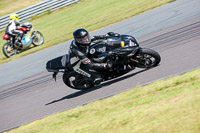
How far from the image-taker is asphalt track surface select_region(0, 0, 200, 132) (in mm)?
7574

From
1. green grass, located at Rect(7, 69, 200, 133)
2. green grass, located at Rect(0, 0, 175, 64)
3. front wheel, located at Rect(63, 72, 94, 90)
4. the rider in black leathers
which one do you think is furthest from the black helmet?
green grass, located at Rect(0, 0, 175, 64)

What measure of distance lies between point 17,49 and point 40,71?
242 inches

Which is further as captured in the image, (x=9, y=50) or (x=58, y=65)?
(x=9, y=50)

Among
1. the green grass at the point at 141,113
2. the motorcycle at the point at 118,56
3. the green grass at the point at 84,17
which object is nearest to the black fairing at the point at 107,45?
the motorcycle at the point at 118,56

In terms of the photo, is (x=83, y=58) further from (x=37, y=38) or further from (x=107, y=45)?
(x=37, y=38)

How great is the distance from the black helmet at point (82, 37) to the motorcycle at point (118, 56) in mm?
241

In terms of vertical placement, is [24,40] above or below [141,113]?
above

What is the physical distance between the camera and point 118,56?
24.8ft

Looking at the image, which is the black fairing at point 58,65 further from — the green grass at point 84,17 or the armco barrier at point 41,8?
the armco barrier at point 41,8

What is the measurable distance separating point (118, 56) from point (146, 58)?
2.24ft

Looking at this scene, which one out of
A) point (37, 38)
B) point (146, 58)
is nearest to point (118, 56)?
point (146, 58)

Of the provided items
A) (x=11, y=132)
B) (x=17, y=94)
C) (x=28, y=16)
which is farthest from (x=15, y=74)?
(x=28, y=16)

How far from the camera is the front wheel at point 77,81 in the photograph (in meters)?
8.10

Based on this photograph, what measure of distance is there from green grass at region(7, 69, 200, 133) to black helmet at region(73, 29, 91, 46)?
151 cm
